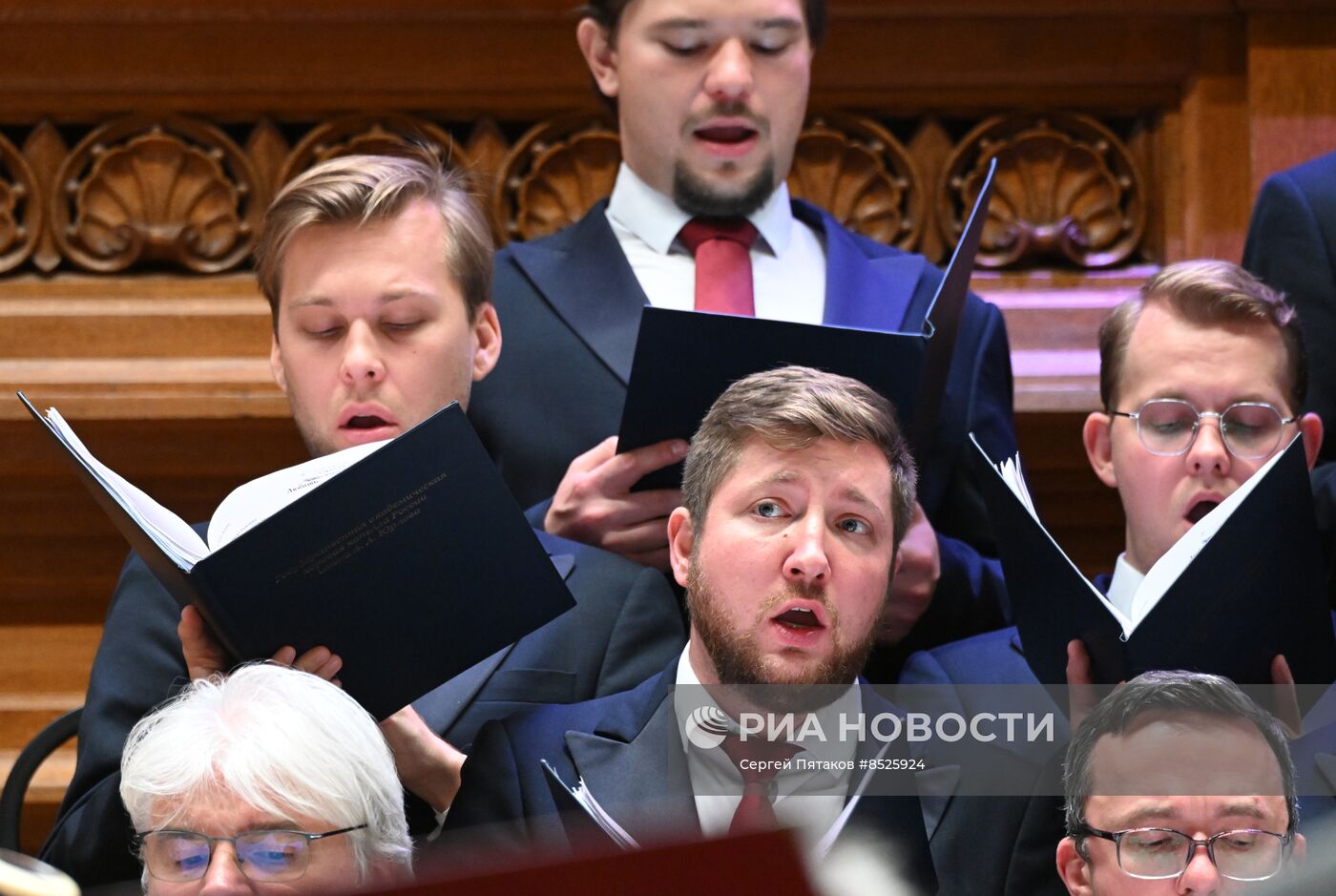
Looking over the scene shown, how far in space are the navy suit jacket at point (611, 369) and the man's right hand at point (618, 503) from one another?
237mm

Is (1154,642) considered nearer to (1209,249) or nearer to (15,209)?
(1209,249)

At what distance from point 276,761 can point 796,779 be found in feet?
1.55

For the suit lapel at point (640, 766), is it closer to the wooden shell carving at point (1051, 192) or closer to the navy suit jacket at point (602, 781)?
the navy suit jacket at point (602, 781)

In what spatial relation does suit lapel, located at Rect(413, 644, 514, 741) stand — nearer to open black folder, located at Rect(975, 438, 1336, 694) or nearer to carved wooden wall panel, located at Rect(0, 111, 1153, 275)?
open black folder, located at Rect(975, 438, 1336, 694)

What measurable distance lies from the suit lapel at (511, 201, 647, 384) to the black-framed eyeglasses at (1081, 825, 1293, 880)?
3.31 feet

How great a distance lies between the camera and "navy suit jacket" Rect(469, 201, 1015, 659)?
7.76 ft

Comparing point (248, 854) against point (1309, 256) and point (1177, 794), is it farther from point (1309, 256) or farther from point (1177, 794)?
point (1309, 256)

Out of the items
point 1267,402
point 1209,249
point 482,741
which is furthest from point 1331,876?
point 1209,249

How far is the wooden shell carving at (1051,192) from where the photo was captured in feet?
9.58

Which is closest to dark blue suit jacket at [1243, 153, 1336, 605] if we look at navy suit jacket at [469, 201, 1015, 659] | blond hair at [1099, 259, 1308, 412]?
blond hair at [1099, 259, 1308, 412]

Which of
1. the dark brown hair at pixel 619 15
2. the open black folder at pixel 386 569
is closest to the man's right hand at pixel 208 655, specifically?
the open black folder at pixel 386 569

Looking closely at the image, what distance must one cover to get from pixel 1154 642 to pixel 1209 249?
128 centimetres

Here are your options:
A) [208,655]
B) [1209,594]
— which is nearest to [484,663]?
[208,655]

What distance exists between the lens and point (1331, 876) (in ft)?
2.25
